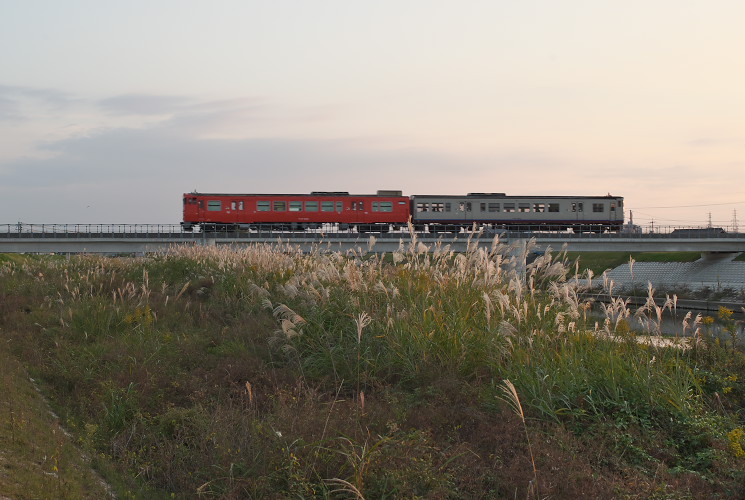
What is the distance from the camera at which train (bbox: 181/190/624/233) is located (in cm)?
5134

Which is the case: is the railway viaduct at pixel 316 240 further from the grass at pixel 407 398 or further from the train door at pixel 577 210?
the grass at pixel 407 398

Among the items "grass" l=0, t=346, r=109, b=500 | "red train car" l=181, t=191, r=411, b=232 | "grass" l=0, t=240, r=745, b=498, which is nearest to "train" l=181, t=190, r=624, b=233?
"red train car" l=181, t=191, r=411, b=232

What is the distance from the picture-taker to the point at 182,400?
8805mm

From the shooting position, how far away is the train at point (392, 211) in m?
51.3

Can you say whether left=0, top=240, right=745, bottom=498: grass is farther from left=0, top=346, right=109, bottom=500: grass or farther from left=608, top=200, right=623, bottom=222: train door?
left=608, top=200, right=623, bottom=222: train door

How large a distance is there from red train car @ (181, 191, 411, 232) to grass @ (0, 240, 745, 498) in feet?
130

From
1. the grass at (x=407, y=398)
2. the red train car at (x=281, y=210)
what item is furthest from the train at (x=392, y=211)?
the grass at (x=407, y=398)

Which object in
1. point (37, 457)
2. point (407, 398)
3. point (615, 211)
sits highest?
point (615, 211)

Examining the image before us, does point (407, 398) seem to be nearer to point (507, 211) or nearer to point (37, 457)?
point (37, 457)

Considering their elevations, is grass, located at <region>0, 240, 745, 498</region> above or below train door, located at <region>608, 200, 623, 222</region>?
below

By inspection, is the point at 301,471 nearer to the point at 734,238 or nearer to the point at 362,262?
the point at 362,262

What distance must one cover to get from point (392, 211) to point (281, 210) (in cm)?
855

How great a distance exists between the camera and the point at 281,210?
169ft

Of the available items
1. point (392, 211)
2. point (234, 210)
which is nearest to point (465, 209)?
point (392, 211)
